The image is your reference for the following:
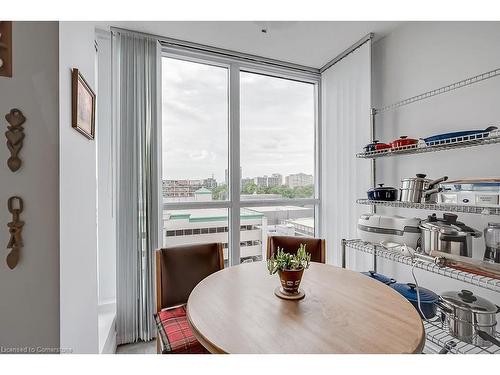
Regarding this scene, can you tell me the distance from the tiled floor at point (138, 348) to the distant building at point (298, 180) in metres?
2.15

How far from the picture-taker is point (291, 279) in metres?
1.26

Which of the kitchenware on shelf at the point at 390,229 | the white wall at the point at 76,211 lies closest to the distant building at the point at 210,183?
the white wall at the point at 76,211

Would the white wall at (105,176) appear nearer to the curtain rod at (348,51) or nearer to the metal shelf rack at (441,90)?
the curtain rod at (348,51)

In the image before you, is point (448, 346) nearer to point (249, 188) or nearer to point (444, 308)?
point (444, 308)

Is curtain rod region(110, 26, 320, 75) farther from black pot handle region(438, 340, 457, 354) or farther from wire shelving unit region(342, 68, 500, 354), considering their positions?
black pot handle region(438, 340, 457, 354)

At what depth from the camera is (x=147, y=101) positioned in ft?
7.54

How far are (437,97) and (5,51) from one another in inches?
104

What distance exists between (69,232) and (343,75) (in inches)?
111

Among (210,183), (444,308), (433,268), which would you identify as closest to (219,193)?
(210,183)

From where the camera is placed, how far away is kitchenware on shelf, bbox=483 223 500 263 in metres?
1.45

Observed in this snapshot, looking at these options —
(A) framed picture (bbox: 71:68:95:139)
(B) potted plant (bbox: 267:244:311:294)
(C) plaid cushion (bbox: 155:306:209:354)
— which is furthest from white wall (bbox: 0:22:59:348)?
(B) potted plant (bbox: 267:244:311:294)

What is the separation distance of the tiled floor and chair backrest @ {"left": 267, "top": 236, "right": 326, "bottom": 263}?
127cm
